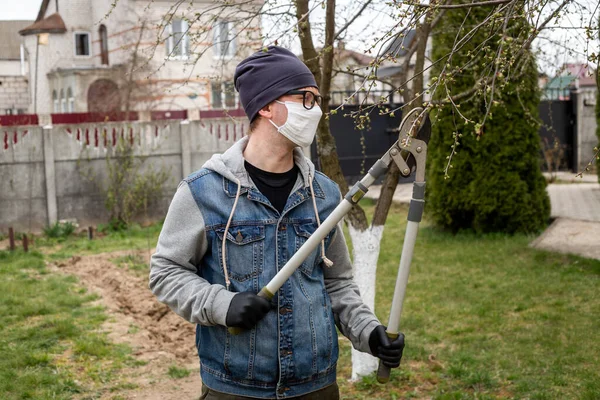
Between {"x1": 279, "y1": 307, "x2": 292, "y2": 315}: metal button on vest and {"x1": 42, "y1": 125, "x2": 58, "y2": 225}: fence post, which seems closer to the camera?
{"x1": 279, "y1": 307, "x2": 292, "y2": 315}: metal button on vest

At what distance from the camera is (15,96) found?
3834cm

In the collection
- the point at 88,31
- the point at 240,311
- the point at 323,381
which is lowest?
the point at 323,381

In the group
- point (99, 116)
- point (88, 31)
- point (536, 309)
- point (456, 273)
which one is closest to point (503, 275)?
point (456, 273)

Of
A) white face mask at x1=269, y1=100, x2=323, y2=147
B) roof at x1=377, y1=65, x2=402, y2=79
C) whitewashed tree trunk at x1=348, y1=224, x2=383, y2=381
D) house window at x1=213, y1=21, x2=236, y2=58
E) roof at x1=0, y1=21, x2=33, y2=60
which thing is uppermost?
roof at x1=0, y1=21, x2=33, y2=60

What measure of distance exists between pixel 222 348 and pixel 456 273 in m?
6.35

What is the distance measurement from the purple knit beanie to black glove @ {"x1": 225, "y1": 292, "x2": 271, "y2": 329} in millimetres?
684

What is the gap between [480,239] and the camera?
33.9 ft

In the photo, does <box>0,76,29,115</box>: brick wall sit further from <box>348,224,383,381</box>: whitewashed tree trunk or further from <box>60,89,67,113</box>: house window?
<box>348,224,383,381</box>: whitewashed tree trunk

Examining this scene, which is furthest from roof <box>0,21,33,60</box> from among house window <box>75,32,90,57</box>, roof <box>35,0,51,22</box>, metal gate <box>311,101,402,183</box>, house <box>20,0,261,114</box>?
metal gate <box>311,101,402,183</box>

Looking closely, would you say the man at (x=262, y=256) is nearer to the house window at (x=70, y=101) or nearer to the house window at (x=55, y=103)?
the house window at (x=70, y=101)

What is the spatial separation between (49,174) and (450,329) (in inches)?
303

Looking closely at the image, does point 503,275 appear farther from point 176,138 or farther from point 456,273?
point 176,138

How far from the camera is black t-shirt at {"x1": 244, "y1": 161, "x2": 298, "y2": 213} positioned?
278 cm

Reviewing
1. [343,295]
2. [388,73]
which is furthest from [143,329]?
[388,73]
